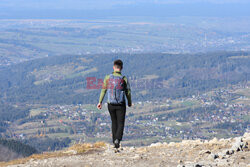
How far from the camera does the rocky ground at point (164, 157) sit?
51.6 ft

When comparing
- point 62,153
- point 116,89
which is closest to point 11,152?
point 62,153

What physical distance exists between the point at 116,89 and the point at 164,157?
3.23 m

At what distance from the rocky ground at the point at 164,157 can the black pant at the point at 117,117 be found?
2.70ft

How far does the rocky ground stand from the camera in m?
15.7

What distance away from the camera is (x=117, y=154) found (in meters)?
17.8

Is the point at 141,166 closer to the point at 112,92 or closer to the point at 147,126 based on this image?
the point at 112,92

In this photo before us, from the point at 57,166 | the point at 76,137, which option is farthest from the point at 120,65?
the point at 76,137

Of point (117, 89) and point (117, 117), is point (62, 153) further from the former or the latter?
point (117, 89)

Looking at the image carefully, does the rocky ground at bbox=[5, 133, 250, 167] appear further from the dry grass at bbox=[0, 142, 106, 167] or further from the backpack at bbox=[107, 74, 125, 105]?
the backpack at bbox=[107, 74, 125, 105]

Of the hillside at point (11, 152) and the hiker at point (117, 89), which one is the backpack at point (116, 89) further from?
the hillside at point (11, 152)

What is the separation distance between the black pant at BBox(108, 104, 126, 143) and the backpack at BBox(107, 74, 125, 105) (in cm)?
25

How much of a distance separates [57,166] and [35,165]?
3.32 feet

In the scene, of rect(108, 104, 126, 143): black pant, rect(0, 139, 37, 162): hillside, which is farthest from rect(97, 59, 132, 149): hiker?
rect(0, 139, 37, 162): hillside

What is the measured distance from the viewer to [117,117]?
18188mm
